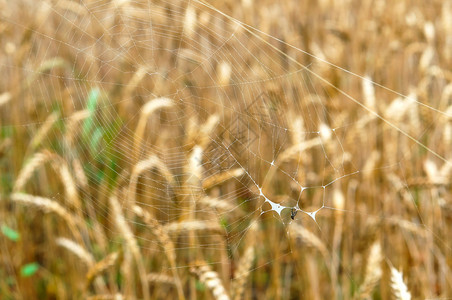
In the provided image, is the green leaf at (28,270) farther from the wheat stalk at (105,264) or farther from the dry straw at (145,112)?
the wheat stalk at (105,264)

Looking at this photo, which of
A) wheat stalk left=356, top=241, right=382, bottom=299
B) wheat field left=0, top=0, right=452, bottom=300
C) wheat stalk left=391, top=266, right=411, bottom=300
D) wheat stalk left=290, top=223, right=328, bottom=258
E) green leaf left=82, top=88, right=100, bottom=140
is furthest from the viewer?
green leaf left=82, top=88, right=100, bottom=140

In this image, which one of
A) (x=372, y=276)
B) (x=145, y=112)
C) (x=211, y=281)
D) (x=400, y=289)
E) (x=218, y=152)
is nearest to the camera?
(x=400, y=289)

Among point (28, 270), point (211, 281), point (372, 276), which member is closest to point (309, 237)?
point (372, 276)

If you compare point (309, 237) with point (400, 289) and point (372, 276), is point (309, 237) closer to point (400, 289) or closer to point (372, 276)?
point (372, 276)

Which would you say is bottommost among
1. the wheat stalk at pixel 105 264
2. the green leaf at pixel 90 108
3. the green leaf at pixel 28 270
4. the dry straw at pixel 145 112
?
the green leaf at pixel 28 270

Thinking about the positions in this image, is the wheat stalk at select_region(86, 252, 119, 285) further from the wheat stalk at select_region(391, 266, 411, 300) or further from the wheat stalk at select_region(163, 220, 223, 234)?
the wheat stalk at select_region(391, 266, 411, 300)

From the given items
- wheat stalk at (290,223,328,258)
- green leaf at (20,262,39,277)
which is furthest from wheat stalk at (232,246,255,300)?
green leaf at (20,262,39,277)

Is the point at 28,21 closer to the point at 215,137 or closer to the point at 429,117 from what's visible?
the point at 215,137

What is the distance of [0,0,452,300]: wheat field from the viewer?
1277 mm

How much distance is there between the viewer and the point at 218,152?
1063 mm

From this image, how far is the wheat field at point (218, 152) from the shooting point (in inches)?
50.3

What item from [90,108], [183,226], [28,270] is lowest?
[28,270]

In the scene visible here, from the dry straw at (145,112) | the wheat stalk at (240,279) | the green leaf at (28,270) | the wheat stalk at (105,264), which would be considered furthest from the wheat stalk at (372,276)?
the green leaf at (28,270)

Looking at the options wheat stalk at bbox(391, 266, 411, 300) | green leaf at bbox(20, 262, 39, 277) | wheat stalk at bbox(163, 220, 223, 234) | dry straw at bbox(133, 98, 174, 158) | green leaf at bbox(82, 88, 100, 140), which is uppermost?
green leaf at bbox(82, 88, 100, 140)
